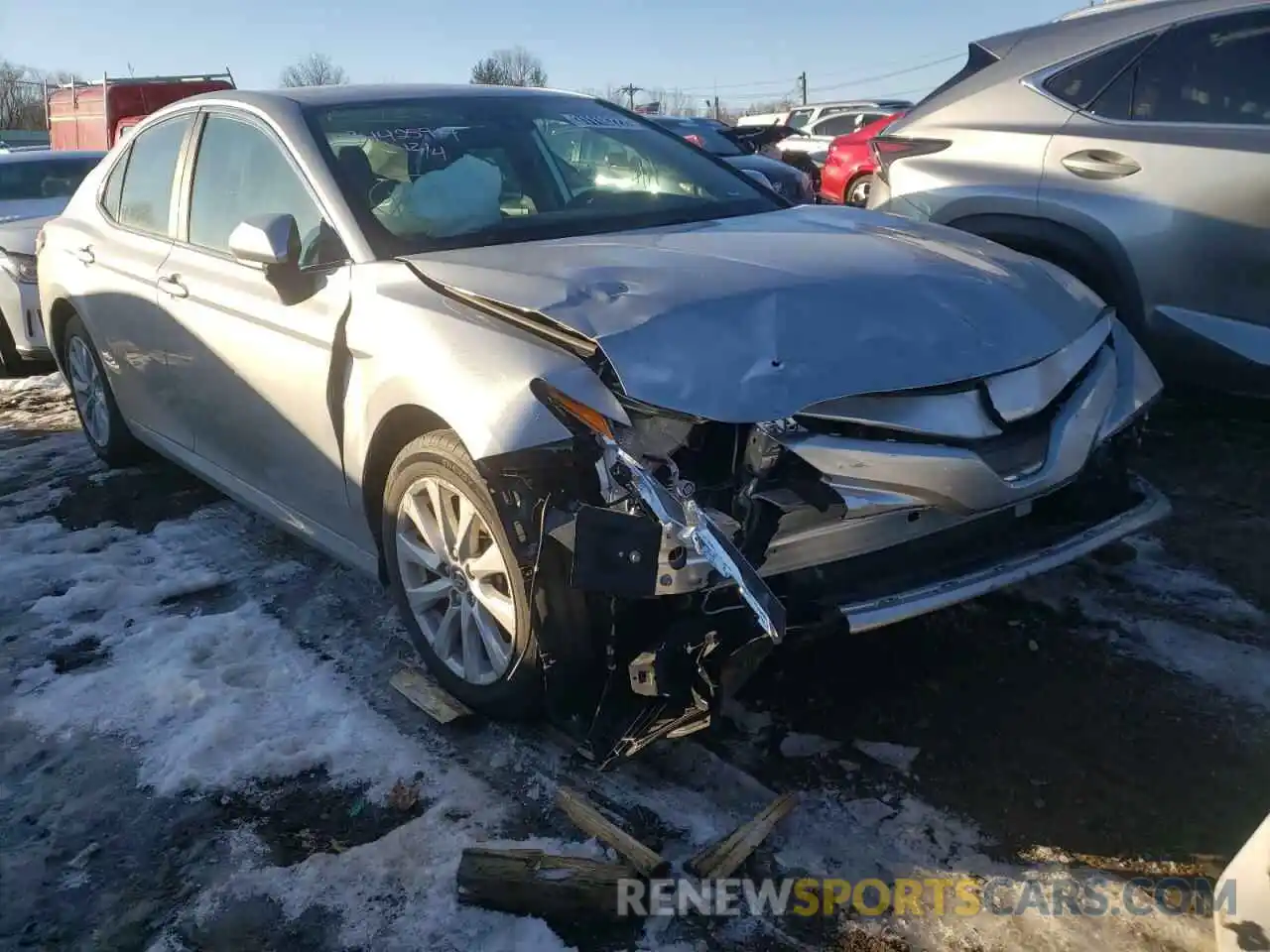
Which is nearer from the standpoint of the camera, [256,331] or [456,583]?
[456,583]

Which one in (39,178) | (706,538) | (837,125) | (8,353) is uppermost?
(837,125)

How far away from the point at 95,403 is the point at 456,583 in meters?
3.36

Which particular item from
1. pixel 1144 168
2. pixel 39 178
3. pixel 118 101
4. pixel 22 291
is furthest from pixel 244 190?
pixel 118 101

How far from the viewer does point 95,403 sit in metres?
5.41

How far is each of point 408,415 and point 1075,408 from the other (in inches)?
70.4

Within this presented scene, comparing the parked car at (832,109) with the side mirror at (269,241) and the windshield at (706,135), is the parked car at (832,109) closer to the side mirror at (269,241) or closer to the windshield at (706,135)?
the windshield at (706,135)

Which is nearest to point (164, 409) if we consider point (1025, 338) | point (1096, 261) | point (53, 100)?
point (1025, 338)

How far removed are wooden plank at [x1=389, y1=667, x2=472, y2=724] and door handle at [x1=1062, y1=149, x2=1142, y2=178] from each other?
335 centimetres

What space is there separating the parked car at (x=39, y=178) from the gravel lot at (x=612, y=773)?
19.6 feet

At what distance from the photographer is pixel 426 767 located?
2.87 meters

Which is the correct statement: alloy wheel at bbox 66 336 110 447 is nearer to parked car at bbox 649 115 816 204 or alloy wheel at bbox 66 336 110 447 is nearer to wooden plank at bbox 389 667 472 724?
wooden plank at bbox 389 667 472 724

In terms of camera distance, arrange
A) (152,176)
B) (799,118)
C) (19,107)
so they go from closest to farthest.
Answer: (152,176)
(799,118)
(19,107)

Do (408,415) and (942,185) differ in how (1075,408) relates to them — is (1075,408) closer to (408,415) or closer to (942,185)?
(408,415)

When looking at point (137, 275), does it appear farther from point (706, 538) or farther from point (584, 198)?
point (706, 538)
